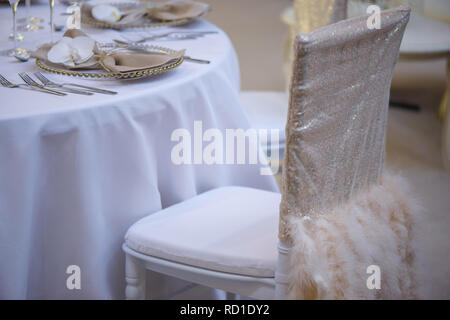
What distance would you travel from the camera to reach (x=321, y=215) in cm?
129

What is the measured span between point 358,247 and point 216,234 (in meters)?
0.35

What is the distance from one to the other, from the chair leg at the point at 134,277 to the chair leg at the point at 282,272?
1.20 feet

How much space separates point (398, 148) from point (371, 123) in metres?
2.12

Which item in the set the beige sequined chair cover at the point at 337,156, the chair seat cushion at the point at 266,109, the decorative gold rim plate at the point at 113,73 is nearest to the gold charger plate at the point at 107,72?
the decorative gold rim plate at the point at 113,73

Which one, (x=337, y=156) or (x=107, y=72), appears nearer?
(x=337, y=156)

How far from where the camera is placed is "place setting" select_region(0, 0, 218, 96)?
4.85 ft

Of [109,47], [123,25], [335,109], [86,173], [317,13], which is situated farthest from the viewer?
[317,13]

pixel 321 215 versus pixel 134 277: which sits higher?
pixel 321 215

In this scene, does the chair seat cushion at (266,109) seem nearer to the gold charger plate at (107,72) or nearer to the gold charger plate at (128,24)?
the gold charger plate at (128,24)

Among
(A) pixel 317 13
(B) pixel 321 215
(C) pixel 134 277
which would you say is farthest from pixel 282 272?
(A) pixel 317 13

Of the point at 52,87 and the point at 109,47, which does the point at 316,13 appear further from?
the point at 52,87

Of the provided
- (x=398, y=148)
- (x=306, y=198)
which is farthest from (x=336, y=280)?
(x=398, y=148)

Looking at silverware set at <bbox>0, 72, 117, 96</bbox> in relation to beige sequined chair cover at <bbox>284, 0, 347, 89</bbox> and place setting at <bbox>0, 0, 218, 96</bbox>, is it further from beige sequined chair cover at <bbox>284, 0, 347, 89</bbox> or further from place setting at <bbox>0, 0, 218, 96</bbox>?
beige sequined chair cover at <bbox>284, 0, 347, 89</bbox>

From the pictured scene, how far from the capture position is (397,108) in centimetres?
411
